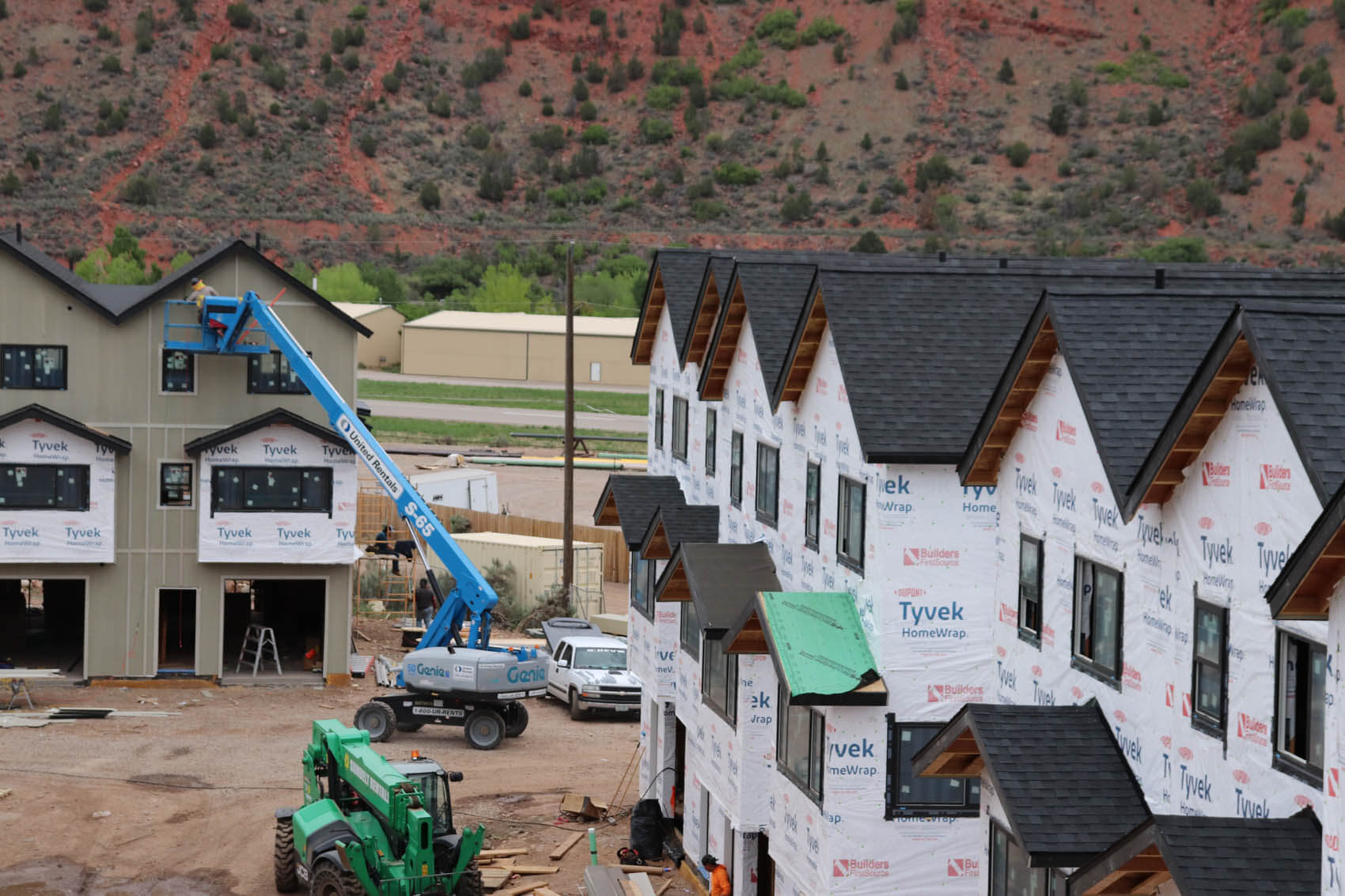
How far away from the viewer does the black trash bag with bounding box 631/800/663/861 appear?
3048 cm

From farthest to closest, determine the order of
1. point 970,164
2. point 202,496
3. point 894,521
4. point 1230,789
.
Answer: point 970,164 < point 202,496 < point 894,521 < point 1230,789

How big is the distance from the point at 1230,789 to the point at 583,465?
67314 millimetres

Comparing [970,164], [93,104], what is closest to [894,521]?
[970,164]

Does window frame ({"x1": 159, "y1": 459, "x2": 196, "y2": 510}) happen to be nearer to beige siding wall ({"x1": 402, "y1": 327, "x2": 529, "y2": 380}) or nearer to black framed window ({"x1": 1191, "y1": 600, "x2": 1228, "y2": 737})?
black framed window ({"x1": 1191, "y1": 600, "x2": 1228, "y2": 737})

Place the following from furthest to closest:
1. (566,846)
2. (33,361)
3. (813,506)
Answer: (33,361) < (566,846) < (813,506)

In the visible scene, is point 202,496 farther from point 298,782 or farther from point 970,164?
point 970,164

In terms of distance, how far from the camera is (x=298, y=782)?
3550 cm

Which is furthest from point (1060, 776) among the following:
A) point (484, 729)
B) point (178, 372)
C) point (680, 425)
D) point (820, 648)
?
point (178, 372)

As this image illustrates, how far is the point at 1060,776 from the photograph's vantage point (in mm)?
16281

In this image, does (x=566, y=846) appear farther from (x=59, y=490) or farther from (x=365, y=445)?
(x=59, y=490)

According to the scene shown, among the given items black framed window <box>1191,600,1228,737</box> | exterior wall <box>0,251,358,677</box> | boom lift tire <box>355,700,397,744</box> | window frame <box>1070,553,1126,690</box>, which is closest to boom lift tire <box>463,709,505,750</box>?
boom lift tire <box>355,700,397,744</box>

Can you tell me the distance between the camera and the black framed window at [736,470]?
93.1ft

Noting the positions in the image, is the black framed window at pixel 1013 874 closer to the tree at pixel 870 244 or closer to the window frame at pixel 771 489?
the window frame at pixel 771 489

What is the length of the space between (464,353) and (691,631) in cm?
8636
